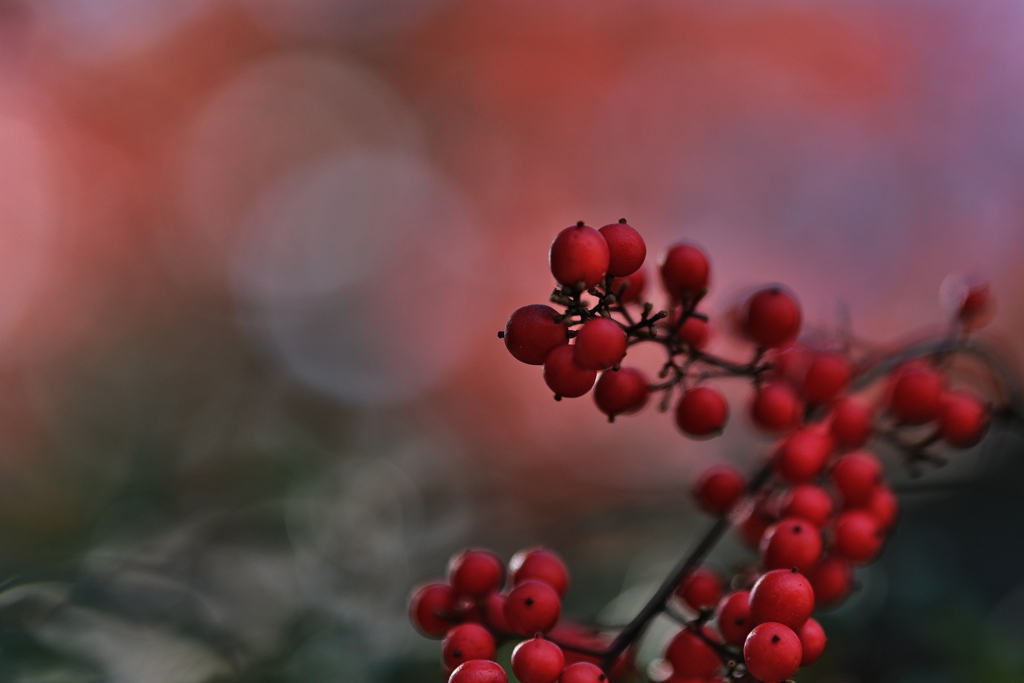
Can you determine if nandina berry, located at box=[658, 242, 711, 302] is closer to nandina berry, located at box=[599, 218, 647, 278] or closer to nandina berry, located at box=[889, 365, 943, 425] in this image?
nandina berry, located at box=[599, 218, 647, 278]

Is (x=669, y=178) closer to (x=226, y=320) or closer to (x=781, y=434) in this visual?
(x=226, y=320)

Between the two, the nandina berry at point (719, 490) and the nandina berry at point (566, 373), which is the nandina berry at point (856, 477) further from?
the nandina berry at point (566, 373)

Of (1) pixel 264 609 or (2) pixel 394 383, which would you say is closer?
(1) pixel 264 609

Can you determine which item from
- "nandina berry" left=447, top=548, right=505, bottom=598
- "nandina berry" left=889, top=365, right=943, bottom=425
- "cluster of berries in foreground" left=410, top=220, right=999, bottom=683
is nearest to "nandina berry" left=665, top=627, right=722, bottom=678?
"cluster of berries in foreground" left=410, top=220, right=999, bottom=683

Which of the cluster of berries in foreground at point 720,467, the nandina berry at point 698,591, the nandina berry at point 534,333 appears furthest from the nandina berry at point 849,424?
the nandina berry at point 534,333

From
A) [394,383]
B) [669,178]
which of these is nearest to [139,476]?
[394,383]
